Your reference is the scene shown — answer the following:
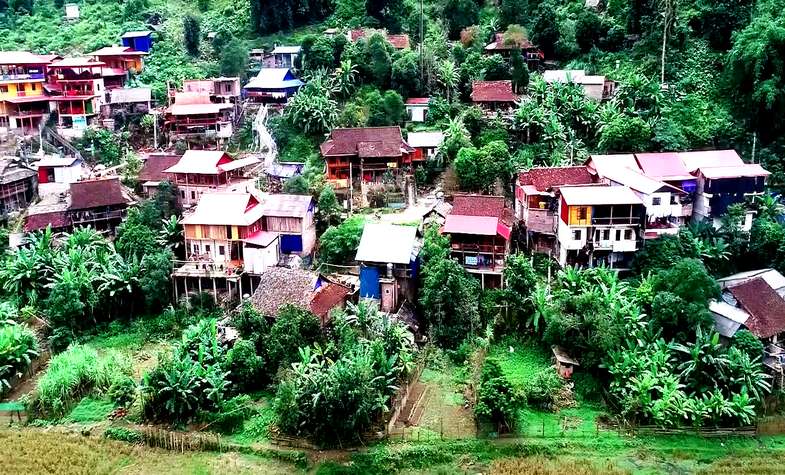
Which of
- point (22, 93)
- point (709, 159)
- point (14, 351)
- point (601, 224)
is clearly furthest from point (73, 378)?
point (709, 159)

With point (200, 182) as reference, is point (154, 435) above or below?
below

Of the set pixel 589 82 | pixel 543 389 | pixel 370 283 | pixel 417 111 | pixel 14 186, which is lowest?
Answer: pixel 543 389

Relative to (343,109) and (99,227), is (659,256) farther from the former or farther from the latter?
(99,227)

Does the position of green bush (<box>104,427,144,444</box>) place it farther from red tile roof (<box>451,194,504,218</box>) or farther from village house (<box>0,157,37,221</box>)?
village house (<box>0,157,37,221</box>)

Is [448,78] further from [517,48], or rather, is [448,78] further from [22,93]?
[22,93]

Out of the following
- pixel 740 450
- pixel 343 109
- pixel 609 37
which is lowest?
pixel 740 450

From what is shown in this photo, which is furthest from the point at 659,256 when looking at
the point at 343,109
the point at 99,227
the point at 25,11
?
the point at 25,11

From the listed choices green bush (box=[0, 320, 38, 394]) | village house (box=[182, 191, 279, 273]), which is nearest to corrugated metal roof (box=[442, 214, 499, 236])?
village house (box=[182, 191, 279, 273])
